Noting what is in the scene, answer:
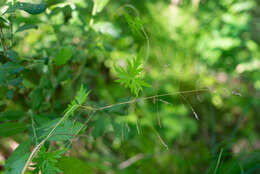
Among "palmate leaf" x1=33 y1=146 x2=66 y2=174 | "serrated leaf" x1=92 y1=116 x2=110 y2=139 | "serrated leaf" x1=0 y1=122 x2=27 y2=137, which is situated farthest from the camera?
"serrated leaf" x1=92 y1=116 x2=110 y2=139

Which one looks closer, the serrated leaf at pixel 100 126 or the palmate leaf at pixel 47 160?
the palmate leaf at pixel 47 160

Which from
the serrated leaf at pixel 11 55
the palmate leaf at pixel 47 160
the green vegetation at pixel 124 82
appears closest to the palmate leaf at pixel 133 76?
the green vegetation at pixel 124 82

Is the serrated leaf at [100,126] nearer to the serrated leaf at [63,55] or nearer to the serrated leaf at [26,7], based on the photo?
the serrated leaf at [63,55]

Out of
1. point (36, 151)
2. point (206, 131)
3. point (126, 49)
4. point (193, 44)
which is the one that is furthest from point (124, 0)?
point (36, 151)

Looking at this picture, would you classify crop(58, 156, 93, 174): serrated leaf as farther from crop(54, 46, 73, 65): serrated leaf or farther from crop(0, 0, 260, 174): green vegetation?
crop(54, 46, 73, 65): serrated leaf

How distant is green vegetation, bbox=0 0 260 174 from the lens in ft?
1.94

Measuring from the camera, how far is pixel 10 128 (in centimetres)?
55

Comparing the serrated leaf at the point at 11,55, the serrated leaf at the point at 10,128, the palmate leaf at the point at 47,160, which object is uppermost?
the serrated leaf at the point at 11,55

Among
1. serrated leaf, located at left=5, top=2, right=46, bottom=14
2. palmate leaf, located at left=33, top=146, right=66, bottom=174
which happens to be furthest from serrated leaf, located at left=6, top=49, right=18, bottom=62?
palmate leaf, located at left=33, top=146, right=66, bottom=174

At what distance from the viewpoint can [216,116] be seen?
1.67 metres

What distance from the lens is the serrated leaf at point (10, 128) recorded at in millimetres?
537

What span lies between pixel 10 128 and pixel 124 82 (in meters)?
0.27

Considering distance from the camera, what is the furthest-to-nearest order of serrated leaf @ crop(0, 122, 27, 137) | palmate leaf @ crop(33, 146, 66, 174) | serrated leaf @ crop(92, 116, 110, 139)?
1. serrated leaf @ crop(92, 116, 110, 139)
2. serrated leaf @ crop(0, 122, 27, 137)
3. palmate leaf @ crop(33, 146, 66, 174)

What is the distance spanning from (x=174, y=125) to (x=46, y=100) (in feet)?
2.84
